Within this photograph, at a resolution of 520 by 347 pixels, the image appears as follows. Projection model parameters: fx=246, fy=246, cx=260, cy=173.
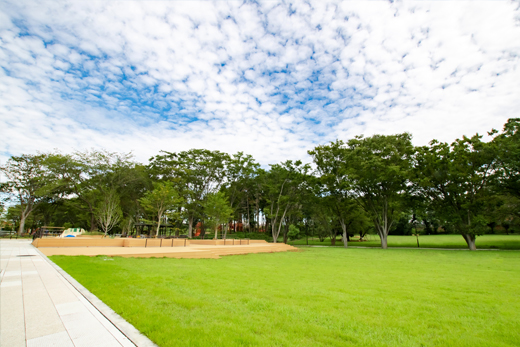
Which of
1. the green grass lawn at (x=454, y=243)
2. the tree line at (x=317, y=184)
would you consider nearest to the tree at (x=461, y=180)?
the tree line at (x=317, y=184)

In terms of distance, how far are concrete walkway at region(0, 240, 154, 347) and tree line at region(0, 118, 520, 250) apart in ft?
71.9

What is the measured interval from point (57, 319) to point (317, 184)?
3391 cm

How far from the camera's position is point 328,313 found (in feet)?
14.3

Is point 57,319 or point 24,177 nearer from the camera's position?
point 57,319

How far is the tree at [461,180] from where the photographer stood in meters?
24.8

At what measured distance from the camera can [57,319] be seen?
3.74 metres

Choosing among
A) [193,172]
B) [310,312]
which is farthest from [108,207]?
[310,312]

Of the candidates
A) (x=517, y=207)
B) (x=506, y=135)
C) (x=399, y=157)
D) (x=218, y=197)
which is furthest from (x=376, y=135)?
(x=218, y=197)

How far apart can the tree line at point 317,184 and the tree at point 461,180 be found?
99 millimetres

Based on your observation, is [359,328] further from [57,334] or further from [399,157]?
[399,157]

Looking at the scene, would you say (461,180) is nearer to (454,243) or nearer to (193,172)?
(454,243)

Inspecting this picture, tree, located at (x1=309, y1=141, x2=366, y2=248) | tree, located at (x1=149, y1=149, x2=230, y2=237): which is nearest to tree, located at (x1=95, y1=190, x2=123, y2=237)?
tree, located at (x1=149, y1=149, x2=230, y2=237)

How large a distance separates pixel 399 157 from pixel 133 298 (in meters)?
31.0

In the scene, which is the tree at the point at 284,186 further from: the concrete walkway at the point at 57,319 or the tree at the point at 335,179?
the concrete walkway at the point at 57,319
